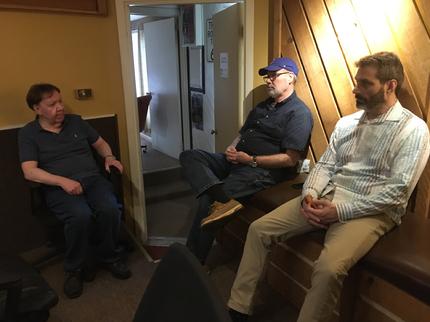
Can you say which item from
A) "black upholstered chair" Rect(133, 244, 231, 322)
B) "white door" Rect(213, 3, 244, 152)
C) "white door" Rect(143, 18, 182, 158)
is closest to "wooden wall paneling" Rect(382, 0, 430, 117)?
"white door" Rect(213, 3, 244, 152)

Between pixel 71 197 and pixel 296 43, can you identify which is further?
pixel 296 43

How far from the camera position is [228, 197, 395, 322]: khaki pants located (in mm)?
1534

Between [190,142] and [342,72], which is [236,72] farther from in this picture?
[190,142]

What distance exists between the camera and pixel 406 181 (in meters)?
1.62

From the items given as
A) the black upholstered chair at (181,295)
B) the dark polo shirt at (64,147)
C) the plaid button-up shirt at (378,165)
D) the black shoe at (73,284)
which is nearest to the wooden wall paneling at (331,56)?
the plaid button-up shirt at (378,165)

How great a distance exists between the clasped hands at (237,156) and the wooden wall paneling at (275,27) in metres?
0.74

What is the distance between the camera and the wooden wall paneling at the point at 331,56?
221cm

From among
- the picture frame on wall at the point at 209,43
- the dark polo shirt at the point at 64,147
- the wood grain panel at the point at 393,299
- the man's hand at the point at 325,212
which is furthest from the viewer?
the picture frame on wall at the point at 209,43

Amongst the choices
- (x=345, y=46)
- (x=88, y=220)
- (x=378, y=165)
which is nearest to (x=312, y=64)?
(x=345, y=46)

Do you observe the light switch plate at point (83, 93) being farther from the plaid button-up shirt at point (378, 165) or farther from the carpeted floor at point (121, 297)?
the plaid button-up shirt at point (378, 165)

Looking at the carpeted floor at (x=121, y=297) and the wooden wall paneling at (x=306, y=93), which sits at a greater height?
the wooden wall paneling at (x=306, y=93)

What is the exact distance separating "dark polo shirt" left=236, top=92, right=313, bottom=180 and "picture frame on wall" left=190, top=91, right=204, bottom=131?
1.74 meters

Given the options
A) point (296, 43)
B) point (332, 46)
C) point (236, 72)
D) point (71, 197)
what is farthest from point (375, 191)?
point (71, 197)

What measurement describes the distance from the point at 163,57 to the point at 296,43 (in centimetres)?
236
